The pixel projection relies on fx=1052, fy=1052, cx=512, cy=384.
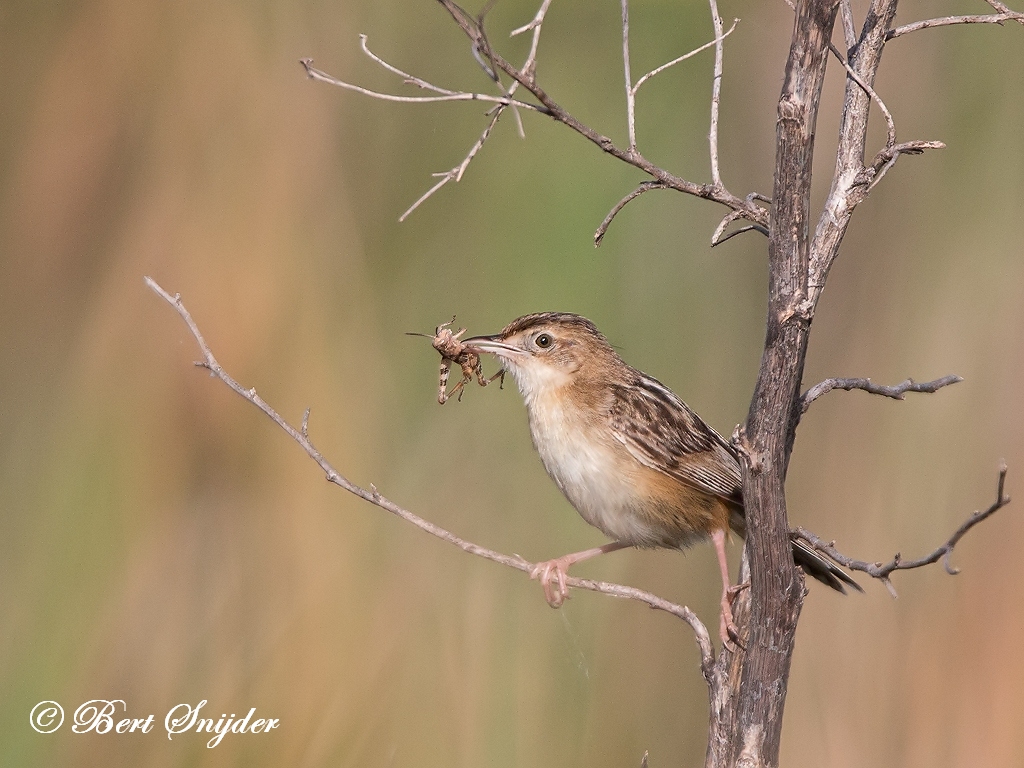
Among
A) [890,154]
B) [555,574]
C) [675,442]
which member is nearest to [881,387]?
[890,154]

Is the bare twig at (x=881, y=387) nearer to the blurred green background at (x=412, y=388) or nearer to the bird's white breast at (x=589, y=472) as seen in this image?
the bird's white breast at (x=589, y=472)

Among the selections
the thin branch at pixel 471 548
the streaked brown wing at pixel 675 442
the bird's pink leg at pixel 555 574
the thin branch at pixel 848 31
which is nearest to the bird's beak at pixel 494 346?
the streaked brown wing at pixel 675 442

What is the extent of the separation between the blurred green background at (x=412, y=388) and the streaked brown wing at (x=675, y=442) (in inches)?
25.3

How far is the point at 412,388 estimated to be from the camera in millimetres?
4125

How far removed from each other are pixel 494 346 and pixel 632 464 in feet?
2.24

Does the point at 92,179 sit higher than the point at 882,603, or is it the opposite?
the point at 92,179

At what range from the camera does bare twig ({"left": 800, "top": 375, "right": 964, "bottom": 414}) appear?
223cm

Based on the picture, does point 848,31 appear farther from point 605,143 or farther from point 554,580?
point 554,580

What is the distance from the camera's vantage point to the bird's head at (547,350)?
3678 millimetres

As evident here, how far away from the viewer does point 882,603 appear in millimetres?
3924

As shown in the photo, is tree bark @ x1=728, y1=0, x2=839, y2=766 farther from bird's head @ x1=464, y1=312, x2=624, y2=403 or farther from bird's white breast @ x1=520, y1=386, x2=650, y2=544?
bird's head @ x1=464, y1=312, x2=624, y2=403

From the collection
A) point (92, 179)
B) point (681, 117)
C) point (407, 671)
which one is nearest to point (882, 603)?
point (407, 671)

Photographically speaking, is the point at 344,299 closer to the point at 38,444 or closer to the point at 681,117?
the point at 38,444

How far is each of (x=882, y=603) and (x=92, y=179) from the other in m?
3.48
